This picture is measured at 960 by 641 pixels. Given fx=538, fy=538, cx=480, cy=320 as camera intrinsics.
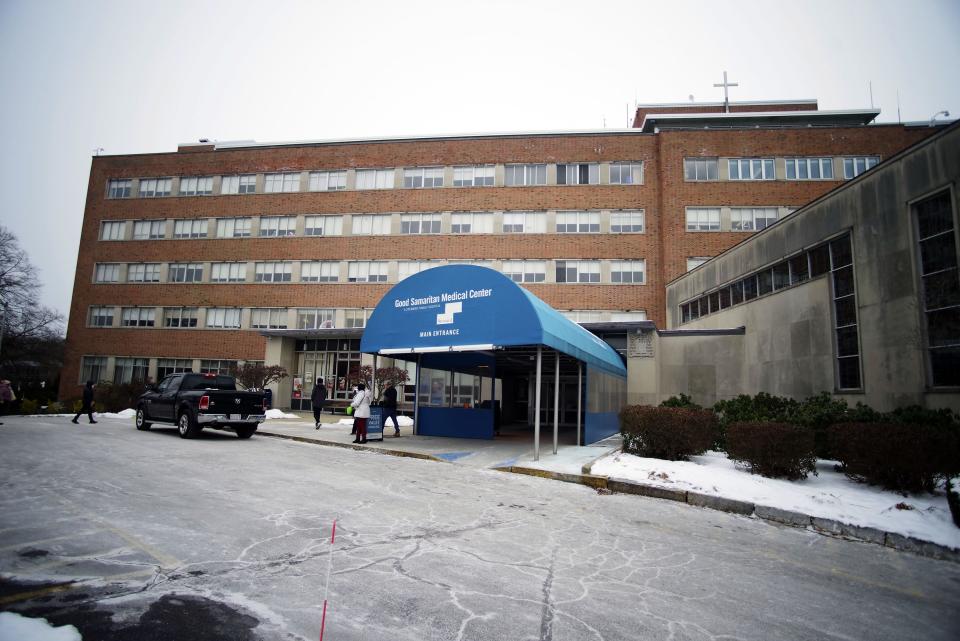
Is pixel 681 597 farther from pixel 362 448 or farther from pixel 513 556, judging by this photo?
pixel 362 448

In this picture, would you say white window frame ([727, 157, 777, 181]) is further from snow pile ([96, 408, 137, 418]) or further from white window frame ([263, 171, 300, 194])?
snow pile ([96, 408, 137, 418])

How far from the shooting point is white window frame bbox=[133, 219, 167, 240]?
42.3 meters

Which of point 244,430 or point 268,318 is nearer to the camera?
point 244,430

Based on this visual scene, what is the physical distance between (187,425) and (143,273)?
32527mm

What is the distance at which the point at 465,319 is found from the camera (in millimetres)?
14680

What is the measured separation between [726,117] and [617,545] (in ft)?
134

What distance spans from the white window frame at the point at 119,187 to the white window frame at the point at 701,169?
140 ft

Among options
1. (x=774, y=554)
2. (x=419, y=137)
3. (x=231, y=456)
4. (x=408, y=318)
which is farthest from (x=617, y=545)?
(x=419, y=137)

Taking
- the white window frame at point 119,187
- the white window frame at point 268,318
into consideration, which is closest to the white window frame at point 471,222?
the white window frame at point 268,318

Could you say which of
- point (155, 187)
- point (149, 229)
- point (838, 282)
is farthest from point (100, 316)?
point (838, 282)

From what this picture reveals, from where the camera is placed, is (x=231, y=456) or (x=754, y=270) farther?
(x=754, y=270)

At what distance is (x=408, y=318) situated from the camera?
1622 cm

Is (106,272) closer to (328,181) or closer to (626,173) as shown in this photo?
(328,181)

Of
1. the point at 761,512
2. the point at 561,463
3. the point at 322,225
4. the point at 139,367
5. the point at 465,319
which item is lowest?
the point at 761,512
